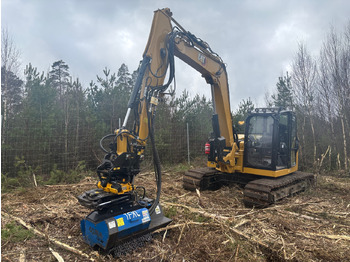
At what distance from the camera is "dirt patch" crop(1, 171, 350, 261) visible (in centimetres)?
309

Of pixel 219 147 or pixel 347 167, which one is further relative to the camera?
pixel 347 167

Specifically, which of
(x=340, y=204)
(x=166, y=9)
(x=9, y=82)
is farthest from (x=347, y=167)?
(x=9, y=82)

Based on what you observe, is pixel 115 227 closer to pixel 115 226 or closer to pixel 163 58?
pixel 115 226

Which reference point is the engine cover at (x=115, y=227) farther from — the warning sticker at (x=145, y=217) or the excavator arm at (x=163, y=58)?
the excavator arm at (x=163, y=58)

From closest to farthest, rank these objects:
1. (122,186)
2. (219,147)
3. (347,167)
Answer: (122,186) → (219,147) → (347,167)

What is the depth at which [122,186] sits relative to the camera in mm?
3383

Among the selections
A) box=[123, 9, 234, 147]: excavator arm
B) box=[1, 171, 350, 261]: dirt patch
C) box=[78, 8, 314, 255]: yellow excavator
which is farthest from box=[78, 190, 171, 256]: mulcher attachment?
box=[123, 9, 234, 147]: excavator arm

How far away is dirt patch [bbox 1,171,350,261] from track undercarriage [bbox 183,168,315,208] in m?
0.22

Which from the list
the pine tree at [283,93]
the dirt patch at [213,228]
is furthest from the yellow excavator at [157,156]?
the pine tree at [283,93]

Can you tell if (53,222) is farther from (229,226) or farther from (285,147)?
(285,147)

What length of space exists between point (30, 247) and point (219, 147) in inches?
166

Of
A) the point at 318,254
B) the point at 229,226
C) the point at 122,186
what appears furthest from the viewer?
the point at 229,226

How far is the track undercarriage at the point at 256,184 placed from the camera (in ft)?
16.7

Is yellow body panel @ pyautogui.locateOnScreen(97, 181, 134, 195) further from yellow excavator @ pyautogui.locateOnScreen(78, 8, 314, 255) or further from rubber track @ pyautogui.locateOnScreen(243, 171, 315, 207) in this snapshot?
rubber track @ pyautogui.locateOnScreen(243, 171, 315, 207)
